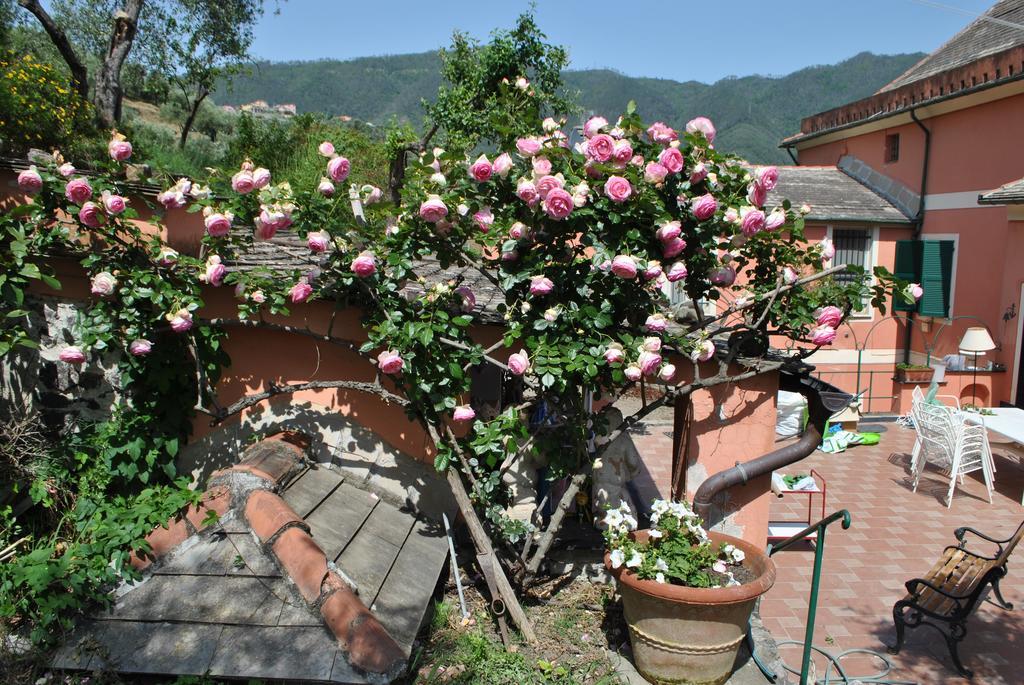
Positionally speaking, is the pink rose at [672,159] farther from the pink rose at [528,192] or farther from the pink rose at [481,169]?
the pink rose at [481,169]

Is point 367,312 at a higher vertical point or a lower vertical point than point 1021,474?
higher

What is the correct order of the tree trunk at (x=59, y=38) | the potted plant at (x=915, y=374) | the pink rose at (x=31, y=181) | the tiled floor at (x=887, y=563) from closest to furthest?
1. the pink rose at (x=31, y=181)
2. the tiled floor at (x=887, y=563)
3. the tree trunk at (x=59, y=38)
4. the potted plant at (x=915, y=374)

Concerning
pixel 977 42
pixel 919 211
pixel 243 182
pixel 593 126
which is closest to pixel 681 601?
pixel 593 126

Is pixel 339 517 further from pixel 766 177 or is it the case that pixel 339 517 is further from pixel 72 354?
pixel 766 177

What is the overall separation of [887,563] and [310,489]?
631cm

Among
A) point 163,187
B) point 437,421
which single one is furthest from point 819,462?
point 163,187

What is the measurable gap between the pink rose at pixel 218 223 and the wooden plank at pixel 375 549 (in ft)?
6.48

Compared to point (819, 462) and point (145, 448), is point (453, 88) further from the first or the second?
point (145, 448)

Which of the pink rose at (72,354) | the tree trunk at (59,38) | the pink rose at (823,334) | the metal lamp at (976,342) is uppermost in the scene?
the tree trunk at (59,38)

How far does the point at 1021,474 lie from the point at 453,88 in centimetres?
1237

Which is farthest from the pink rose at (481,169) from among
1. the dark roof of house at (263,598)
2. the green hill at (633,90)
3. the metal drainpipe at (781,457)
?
the green hill at (633,90)

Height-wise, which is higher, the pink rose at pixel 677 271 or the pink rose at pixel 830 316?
the pink rose at pixel 677 271

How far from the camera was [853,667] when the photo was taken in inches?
225

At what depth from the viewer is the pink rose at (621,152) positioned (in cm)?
415
